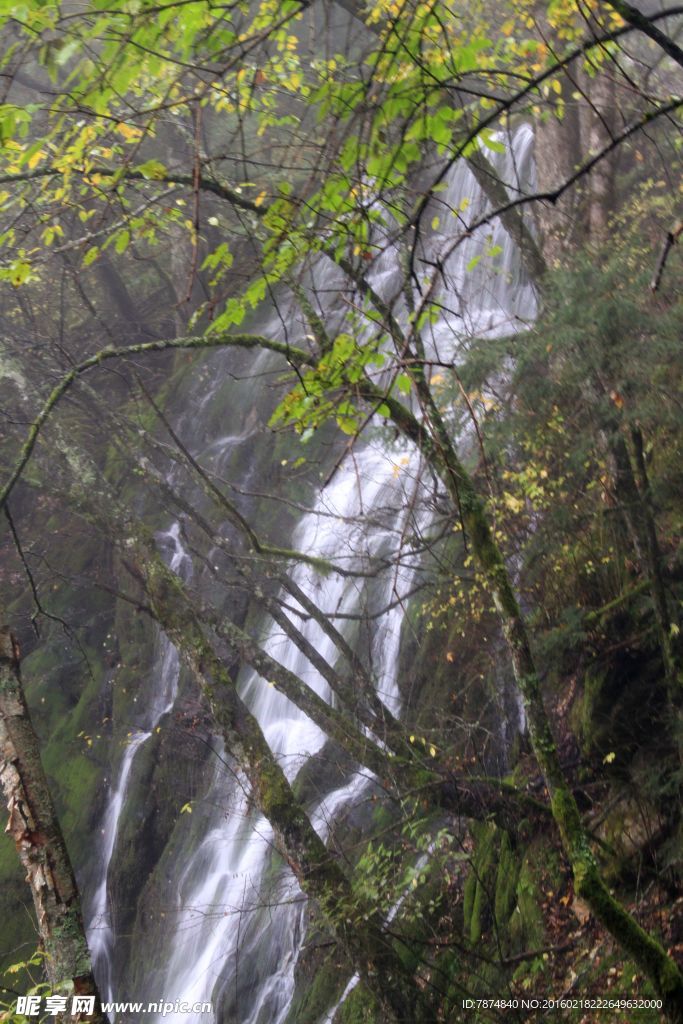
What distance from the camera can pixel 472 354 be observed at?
5.17 metres

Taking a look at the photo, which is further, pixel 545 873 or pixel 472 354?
pixel 545 873

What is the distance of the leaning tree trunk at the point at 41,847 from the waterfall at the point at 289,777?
364 centimetres

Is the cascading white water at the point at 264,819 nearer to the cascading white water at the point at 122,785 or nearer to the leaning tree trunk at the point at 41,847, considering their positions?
the cascading white water at the point at 122,785

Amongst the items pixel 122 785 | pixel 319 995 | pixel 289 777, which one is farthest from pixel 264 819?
pixel 122 785

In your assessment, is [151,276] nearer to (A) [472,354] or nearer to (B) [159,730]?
(B) [159,730]

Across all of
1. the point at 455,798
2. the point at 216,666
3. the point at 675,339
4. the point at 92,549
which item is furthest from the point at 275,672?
the point at 92,549

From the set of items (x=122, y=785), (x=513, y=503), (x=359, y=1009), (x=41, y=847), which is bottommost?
(x=359, y=1009)

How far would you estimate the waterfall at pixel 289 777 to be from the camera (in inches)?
298

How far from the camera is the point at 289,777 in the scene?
9.45m

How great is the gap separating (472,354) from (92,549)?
11.8 metres

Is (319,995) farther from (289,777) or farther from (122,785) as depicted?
(122,785)

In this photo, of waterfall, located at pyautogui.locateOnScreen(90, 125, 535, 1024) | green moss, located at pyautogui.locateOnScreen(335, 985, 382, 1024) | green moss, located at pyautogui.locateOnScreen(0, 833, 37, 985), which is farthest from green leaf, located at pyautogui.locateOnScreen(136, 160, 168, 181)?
green moss, located at pyautogui.locateOnScreen(0, 833, 37, 985)

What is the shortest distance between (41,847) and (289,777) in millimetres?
6637

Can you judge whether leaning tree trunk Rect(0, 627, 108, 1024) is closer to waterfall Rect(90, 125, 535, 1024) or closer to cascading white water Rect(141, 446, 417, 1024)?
waterfall Rect(90, 125, 535, 1024)
